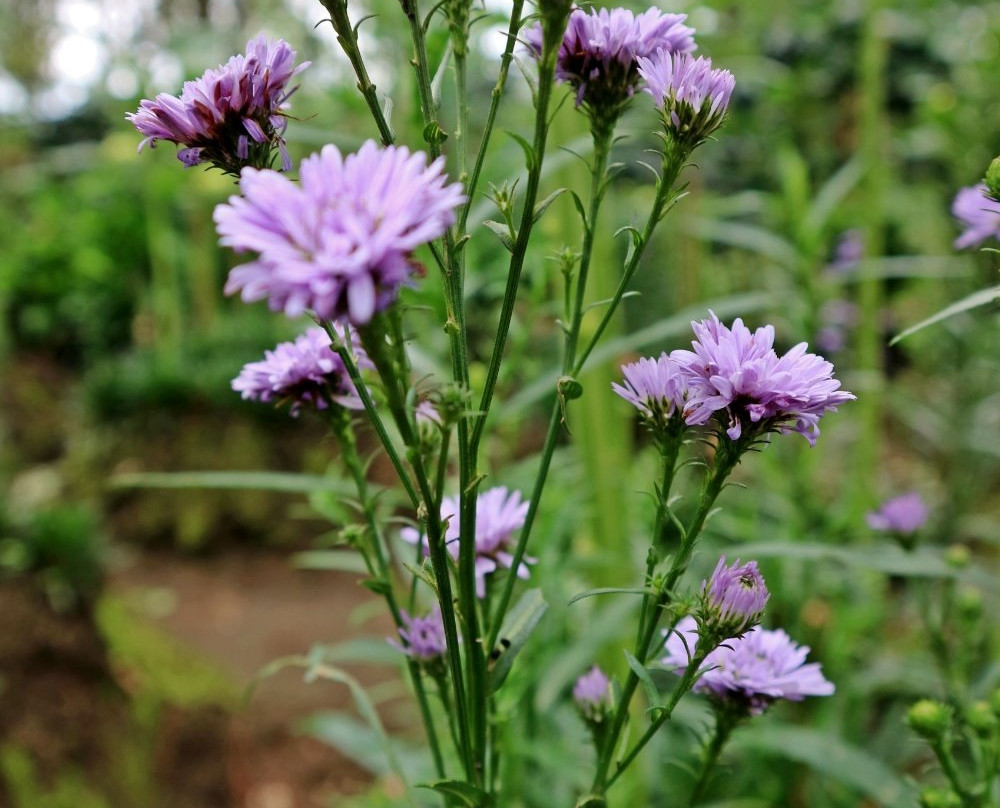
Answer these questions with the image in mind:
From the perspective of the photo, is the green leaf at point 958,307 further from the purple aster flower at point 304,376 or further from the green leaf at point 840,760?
the green leaf at point 840,760

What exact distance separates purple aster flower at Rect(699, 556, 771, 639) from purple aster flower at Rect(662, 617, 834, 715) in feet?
0.11

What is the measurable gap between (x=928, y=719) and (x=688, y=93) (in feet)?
1.17

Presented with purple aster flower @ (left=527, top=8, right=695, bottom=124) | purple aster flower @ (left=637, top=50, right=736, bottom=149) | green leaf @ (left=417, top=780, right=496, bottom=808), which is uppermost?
purple aster flower @ (left=527, top=8, right=695, bottom=124)

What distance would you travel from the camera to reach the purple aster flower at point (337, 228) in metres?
0.24

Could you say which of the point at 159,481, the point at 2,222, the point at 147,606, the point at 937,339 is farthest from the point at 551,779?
the point at 2,222

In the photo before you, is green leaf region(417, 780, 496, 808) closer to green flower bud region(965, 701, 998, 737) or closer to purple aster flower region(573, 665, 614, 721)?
purple aster flower region(573, 665, 614, 721)

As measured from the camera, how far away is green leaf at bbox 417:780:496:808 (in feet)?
1.12

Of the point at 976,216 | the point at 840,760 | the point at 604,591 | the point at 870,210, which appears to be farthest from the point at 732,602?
the point at 870,210

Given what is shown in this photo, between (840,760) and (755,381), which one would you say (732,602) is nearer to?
(755,381)

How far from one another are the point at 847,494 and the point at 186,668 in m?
1.29

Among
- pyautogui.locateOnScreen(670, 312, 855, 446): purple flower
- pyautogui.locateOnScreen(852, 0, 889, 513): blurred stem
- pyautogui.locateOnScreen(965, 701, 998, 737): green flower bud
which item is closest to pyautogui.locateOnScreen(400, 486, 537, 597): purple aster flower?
pyautogui.locateOnScreen(670, 312, 855, 446): purple flower

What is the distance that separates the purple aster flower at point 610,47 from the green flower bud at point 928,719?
14.2 inches

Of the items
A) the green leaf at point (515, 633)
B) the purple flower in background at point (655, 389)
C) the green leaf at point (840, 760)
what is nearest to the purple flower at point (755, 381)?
the purple flower in background at point (655, 389)

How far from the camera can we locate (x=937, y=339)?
1.47 meters
